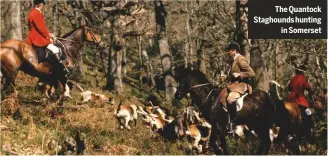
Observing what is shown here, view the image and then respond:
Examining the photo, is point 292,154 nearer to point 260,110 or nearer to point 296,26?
point 260,110

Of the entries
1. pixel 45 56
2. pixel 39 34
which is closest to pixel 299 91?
pixel 45 56

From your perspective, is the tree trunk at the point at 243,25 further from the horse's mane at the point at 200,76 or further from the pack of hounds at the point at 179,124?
the horse's mane at the point at 200,76

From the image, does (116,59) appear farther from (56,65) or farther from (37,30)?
(37,30)

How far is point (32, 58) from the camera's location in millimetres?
11391

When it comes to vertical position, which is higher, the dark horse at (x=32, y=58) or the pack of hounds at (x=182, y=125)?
the dark horse at (x=32, y=58)

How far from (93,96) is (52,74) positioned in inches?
149

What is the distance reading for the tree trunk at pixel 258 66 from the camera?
13.0 meters

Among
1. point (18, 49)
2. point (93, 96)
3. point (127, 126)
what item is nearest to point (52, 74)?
point (18, 49)

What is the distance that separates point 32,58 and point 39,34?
0.59 m

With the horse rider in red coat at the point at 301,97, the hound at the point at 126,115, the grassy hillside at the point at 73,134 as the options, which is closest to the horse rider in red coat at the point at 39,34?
the grassy hillside at the point at 73,134

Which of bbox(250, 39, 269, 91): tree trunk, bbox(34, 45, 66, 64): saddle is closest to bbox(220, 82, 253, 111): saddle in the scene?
bbox(250, 39, 269, 91): tree trunk

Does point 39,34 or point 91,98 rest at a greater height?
point 39,34

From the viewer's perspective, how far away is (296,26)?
1094 centimetres

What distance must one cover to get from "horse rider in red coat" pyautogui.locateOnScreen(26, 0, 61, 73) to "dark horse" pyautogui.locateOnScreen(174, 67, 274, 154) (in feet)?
10.3
